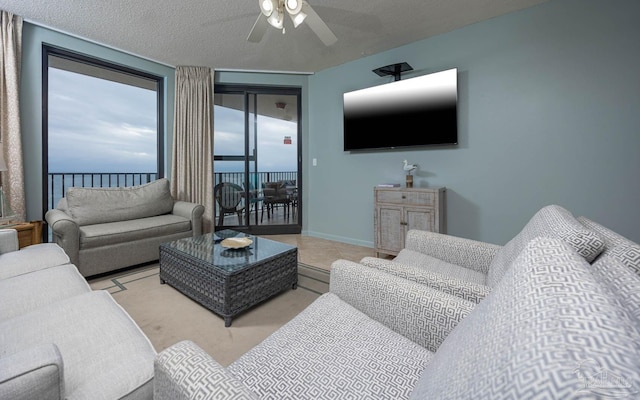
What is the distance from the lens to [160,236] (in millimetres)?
2877

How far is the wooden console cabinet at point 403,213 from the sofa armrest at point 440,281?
1.61 metres

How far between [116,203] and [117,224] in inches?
12.5

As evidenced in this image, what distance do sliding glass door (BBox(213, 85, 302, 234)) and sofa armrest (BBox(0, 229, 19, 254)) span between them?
250 centimetres

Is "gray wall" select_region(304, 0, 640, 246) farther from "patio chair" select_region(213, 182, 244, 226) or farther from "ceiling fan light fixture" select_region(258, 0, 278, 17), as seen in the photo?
"patio chair" select_region(213, 182, 244, 226)

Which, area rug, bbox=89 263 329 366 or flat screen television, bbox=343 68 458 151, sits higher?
flat screen television, bbox=343 68 458 151

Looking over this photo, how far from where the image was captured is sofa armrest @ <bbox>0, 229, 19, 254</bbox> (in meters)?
1.72

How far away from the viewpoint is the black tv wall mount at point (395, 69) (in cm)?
303

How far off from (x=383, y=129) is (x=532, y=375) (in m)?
3.24

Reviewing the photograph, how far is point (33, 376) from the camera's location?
58 cm

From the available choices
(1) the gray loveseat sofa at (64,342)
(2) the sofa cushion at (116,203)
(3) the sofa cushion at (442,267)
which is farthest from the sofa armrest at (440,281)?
(2) the sofa cushion at (116,203)

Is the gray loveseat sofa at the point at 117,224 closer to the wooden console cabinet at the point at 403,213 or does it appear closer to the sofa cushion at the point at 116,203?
the sofa cushion at the point at 116,203

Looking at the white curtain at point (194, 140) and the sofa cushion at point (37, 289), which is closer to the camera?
the sofa cushion at point (37, 289)

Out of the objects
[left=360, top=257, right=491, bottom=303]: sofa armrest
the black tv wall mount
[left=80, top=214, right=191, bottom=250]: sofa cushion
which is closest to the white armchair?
[left=80, top=214, right=191, bottom=250]: sofa cushion

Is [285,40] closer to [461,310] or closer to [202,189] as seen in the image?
[202,189]
